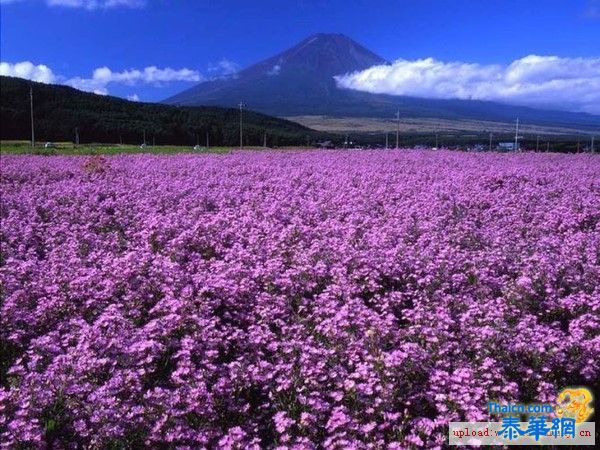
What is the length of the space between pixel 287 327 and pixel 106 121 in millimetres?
118434

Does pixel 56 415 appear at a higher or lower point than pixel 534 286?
lower

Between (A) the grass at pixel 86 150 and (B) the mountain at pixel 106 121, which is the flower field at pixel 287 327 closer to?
(A) the grass at pixel 86 150

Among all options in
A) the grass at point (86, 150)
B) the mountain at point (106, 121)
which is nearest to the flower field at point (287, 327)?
the grass at point (86, 150)

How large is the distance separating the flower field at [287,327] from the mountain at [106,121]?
291 feet

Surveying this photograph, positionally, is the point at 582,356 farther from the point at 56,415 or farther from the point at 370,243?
the point at 56,415

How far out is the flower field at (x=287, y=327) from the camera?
4562 mm

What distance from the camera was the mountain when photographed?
358ft

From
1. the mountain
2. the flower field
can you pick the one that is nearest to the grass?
the flower field

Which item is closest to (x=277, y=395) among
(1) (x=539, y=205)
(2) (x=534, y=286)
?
(2) (x=534, y=286)

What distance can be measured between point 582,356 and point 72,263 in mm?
6302

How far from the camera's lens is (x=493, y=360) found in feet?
16.6

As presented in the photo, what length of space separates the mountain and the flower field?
8876 cm

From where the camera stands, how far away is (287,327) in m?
5.95

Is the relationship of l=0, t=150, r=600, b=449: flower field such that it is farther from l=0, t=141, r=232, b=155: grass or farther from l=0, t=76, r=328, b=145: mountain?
l=0, t=76, r=328, b=145: mountain
